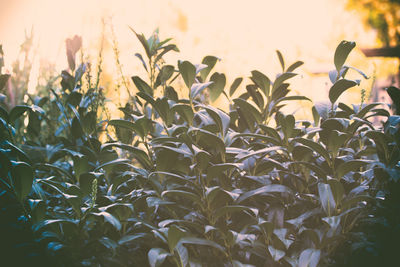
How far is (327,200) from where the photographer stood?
0.80 metres

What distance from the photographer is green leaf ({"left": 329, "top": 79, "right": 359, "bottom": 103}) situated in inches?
33.5

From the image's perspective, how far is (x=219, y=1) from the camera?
7.05 m

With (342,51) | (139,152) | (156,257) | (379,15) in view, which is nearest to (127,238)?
(156,257)

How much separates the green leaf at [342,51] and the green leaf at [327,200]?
1.12 ft

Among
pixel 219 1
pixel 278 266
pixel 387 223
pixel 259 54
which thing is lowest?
pixel 278 266

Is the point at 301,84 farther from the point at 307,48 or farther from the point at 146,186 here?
the point at 146,186

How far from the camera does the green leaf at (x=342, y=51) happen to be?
89 cm

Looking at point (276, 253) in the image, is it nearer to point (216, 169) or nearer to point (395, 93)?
point (216, 169)

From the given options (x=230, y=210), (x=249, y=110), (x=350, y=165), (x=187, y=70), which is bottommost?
(x=230, y=210)

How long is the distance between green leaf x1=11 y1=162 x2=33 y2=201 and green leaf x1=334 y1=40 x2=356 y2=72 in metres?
0.83

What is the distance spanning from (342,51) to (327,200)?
39 cm

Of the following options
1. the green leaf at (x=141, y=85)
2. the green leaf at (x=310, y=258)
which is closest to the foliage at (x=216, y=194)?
the green leaf at (x=310, y=258)

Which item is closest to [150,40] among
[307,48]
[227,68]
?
[227,68]

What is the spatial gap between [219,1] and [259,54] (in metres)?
1.35
